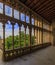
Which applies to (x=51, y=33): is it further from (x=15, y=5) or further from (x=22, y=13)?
(x=15, y=5)

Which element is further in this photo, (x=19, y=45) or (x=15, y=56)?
(x=19, y=45)

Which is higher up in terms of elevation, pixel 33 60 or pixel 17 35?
pixel 17 35

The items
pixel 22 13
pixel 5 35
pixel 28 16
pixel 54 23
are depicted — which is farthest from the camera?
pixel 54 23

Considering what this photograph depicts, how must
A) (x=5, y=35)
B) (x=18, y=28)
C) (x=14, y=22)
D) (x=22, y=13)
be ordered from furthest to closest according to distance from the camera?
(x=22, y=13) → (x=18, y=28) → (x=14, y=22) → (x=5, y=35)

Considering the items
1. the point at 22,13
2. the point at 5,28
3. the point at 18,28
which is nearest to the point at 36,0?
the point at 22,13

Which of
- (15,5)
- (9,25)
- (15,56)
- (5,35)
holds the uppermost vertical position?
(15,5)

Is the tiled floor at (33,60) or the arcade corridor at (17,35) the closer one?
the tiled floor at (33,60)

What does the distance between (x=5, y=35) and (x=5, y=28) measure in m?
0.36

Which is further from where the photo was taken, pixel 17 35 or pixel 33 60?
pixel 17 35

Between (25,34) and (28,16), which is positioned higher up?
(28,16)

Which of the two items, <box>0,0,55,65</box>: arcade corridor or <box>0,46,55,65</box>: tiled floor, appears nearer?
<box>0,46,55,65</box>: tiled floor

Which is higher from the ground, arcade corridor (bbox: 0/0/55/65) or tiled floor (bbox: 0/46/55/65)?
arcade corridor (bbox: 0/0/55/65)

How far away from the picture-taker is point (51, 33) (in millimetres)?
14914

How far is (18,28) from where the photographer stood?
24.6 ft
